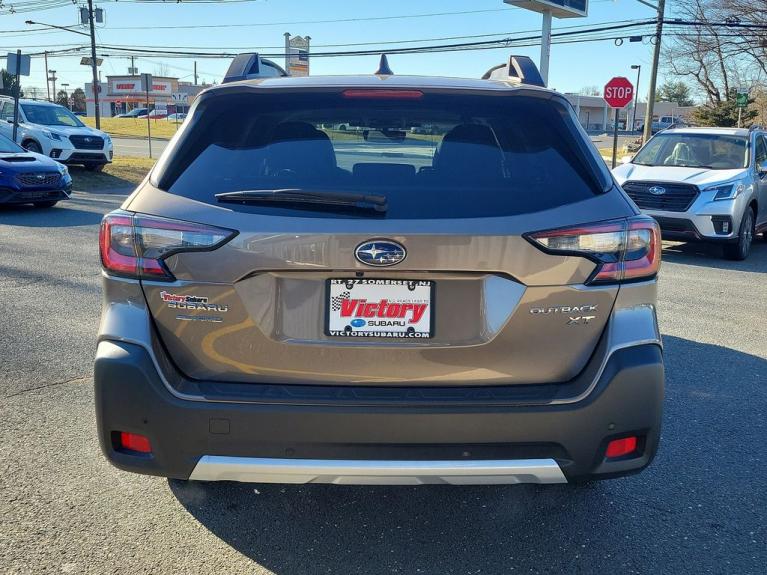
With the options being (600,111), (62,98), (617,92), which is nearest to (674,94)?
(600,111)

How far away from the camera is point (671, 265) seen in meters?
9.98

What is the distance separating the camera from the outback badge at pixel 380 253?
2.46 meters

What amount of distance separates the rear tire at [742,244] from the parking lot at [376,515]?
6.31 m

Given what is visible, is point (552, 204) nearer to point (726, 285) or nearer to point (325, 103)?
point (325, 103)

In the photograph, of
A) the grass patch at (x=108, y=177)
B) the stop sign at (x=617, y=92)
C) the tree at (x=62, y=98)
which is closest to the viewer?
the grass patch at (x=108, y=177)

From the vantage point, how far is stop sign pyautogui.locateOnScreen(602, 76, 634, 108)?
19.8 metres

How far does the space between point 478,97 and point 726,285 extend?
22.9 ft

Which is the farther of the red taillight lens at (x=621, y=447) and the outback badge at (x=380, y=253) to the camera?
the red taillight lens at (x=621, y=447)

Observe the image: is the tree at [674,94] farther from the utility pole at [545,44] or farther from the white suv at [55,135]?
the white suv at [55,135]

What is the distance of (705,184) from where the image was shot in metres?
10.3

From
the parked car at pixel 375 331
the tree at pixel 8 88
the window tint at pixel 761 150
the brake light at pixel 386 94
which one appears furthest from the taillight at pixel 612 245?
the tree at pixel 8 88

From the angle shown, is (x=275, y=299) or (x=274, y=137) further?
(x=274, y=137)

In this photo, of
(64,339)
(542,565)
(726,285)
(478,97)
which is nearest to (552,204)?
(478,97)

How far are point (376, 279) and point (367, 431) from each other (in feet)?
1.67
